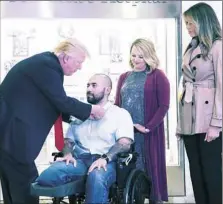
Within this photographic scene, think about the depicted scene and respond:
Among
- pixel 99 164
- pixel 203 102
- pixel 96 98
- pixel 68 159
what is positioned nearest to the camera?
pixel 99 164

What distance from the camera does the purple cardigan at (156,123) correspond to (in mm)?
2973

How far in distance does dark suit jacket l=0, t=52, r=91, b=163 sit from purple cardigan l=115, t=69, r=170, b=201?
0.46 metres

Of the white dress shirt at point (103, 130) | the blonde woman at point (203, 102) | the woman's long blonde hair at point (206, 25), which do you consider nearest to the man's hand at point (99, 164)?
the white dress shirt at point (103, 130)

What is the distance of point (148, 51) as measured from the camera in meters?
3.01

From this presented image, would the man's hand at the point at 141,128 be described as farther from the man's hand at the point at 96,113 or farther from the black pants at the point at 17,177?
the black pants at the point at 17,177

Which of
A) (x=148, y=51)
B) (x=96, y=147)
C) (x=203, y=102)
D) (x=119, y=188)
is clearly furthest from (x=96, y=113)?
(x=203, y=102)

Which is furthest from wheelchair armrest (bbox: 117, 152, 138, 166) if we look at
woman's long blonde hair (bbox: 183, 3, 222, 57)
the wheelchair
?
woman's long blonde hair (bbox: 183, 3, 222, 57)

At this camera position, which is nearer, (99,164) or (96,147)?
(99,164)

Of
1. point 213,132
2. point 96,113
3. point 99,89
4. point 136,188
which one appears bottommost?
point 136,188

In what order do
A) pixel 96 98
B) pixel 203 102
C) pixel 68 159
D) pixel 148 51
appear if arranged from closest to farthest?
pixel 68 159
pixel 96 98
pixel 203 102
pixel 148 51

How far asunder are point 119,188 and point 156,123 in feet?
2.07

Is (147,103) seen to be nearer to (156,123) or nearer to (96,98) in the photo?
(156,123)

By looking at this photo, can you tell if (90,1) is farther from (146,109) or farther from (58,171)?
(58,171)

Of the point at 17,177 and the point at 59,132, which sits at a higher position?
the point at 59,132
